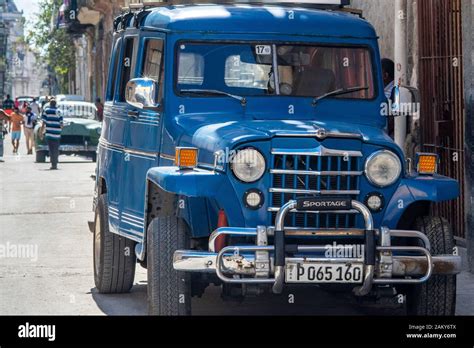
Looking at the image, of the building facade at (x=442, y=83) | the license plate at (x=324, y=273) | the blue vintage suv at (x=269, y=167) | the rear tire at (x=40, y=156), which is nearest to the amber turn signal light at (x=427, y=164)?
the blue vintage suv at (x=269, y=167)

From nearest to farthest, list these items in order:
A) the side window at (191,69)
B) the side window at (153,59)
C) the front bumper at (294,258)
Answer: the front bumper at (294,258) < the side window at (191,69) < the side window at (153,59)

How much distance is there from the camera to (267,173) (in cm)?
786

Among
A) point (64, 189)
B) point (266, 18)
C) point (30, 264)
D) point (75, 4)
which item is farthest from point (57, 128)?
point (75, 4)

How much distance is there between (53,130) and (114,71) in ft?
65.3

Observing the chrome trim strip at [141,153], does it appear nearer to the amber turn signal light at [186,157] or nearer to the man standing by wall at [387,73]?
the amber turn signal light at [186,157]

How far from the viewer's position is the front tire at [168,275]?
784 centimetres

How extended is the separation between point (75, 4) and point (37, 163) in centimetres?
2421

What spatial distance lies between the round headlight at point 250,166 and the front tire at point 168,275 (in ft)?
1.62

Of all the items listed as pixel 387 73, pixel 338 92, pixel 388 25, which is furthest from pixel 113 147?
pixel 388 25

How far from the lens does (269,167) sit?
7852 mm

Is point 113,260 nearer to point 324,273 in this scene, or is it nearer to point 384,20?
point 324,273

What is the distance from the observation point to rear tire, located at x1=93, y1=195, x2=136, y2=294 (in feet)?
33.6

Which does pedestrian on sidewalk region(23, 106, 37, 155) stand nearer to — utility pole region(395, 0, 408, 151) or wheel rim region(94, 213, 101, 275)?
utility pole region(395, 0, 408, 151)

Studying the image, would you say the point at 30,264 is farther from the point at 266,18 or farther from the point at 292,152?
the point at 292,152
